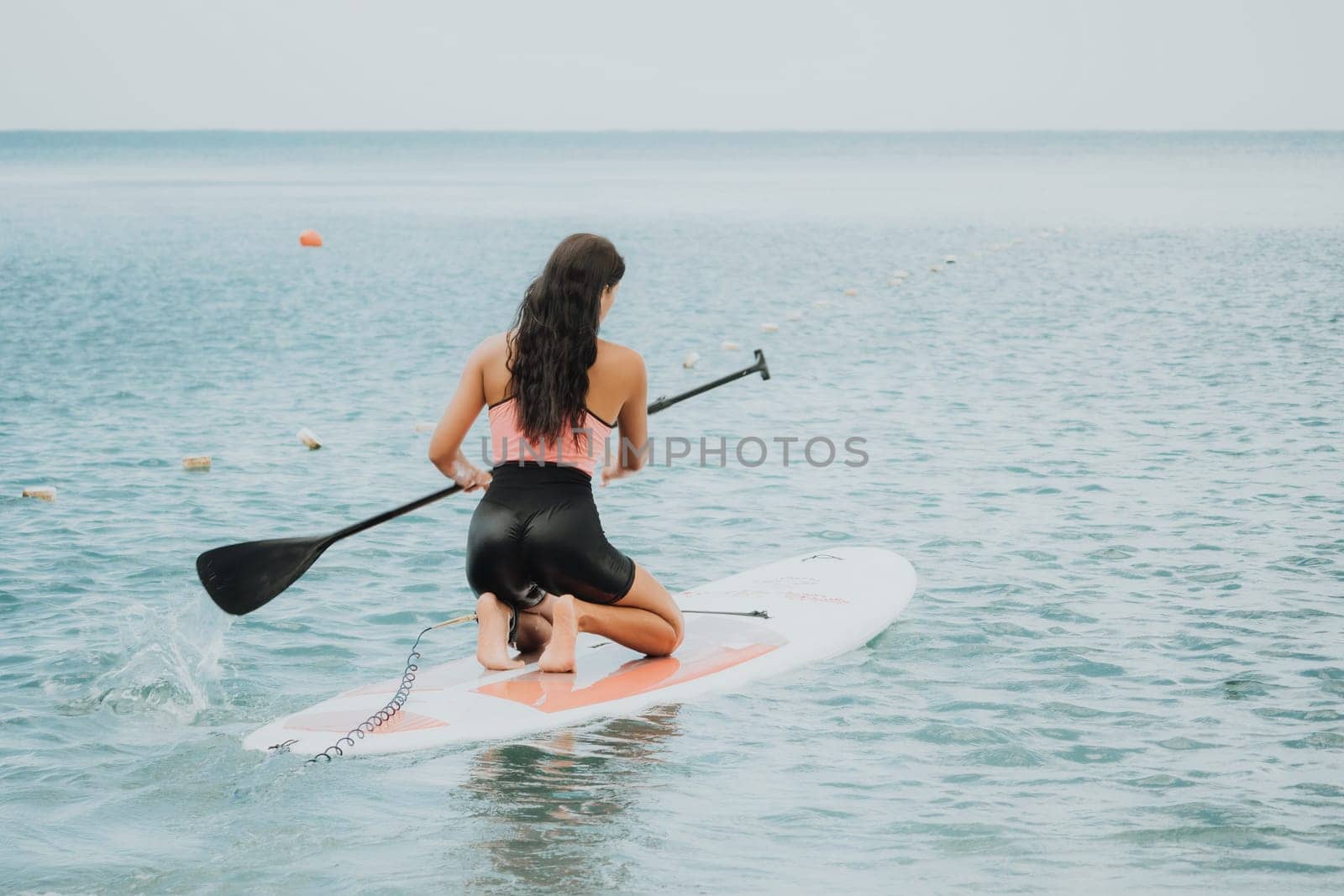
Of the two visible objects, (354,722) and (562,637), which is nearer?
(354,722)

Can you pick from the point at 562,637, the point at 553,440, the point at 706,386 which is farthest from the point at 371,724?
the point at 706,386

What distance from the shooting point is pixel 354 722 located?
5293mm

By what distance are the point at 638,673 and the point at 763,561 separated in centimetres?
261

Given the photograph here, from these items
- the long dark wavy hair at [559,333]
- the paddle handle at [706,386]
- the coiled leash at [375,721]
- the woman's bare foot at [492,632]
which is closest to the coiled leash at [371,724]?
the coiled leash at [375,721]

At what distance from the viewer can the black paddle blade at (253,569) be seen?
19.0ft

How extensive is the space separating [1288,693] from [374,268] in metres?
25.7

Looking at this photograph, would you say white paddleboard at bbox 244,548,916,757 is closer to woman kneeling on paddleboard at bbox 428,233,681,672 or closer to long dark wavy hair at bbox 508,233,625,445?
woman kneeling on paddleboard at bbox 428,233,681,672

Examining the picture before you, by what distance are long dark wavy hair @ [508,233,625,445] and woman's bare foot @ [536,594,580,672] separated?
0.64m

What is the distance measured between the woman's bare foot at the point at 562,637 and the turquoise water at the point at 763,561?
39 cm

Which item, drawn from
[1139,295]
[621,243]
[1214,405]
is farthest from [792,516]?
[621,243]

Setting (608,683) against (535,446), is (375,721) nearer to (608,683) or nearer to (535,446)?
(608,683)

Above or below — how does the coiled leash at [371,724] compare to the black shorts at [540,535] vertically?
below

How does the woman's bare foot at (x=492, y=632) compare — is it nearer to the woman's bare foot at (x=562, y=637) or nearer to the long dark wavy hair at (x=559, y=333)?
the woman's bare foot at (x=562, y=637)

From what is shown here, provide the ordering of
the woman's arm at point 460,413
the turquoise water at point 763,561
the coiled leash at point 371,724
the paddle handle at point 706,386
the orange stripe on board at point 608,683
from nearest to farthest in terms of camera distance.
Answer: the turquoise water at point 763,561 < the coiled leash at point 371,724 < the woman's arm at point 460,413 < the orange stripe on board at point 608,683 < the paddle handle at point 706,386
